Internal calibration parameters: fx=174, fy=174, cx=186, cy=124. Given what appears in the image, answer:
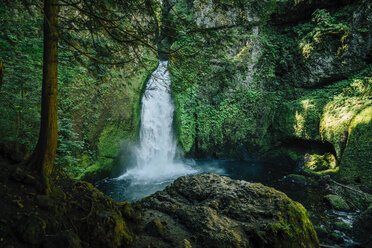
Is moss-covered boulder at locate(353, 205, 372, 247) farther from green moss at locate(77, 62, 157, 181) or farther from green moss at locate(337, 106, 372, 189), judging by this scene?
green moss at locate(77, 62, 157, 181)

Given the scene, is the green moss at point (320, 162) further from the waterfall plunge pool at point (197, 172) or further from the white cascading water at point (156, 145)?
the white cascading water at point (156, 145)

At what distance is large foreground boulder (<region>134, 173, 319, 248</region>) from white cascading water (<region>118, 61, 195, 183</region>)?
5.39 metres

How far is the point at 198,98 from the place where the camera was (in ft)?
36.1

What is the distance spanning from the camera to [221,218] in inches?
102

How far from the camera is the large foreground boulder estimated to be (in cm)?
224

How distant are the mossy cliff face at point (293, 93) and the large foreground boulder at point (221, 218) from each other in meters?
5.08

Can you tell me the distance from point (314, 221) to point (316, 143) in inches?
213

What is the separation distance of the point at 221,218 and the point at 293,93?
1062 cm

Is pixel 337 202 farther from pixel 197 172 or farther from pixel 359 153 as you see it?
pixel 197 172

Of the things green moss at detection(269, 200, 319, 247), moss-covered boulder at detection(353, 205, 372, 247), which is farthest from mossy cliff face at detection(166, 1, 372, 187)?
green moss at detection(269, 200, 319, 247)

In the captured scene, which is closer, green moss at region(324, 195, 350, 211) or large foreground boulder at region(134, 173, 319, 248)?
large foreground boulder at region(134, 173, 319, 248)

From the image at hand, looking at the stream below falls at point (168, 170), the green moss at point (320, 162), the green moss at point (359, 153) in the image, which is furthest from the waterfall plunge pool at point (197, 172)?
the green moss at point (359, 153)

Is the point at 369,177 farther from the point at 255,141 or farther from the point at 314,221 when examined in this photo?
the point at 255,141

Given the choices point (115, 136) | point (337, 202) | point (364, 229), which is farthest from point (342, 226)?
point (115, 136)
